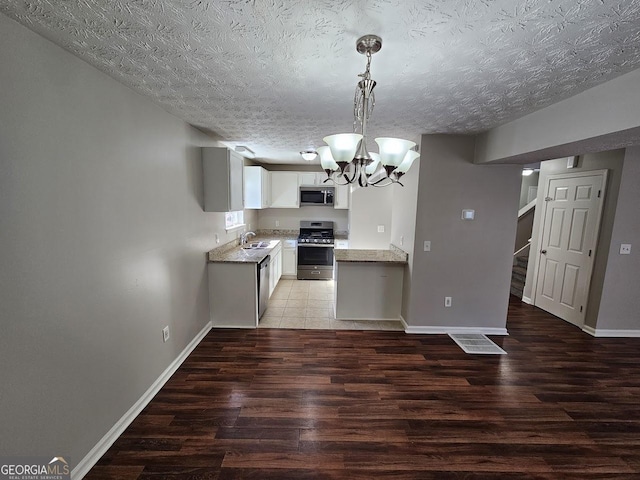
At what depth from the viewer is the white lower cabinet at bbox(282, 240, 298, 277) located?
220 inches

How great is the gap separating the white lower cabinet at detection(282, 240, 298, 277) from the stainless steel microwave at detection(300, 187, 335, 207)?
2.99 feet

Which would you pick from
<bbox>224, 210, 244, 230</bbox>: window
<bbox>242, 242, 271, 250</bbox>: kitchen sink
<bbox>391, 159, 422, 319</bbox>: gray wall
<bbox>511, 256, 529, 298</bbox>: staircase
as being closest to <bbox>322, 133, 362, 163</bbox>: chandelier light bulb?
<bbox>391, 159, 422, 319</bbox>: gray wall

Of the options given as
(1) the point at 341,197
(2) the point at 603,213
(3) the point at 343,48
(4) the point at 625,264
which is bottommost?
(4) the point at 625,264

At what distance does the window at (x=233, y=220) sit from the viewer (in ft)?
14.0

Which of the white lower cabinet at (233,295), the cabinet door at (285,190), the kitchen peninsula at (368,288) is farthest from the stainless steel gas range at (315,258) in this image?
the white lower cabinet at (233,295)

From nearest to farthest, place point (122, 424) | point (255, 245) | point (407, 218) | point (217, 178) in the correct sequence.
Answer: point (122, 424)
point (217, 178)
point (407, 218)
point (255, 245)

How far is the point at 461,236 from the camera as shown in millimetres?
3305

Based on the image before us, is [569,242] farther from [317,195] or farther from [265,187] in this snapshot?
[265,187]

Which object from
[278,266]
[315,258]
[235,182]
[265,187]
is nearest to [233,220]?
[265,187]

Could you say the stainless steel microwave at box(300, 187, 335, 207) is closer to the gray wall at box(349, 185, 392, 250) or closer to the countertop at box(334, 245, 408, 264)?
the gray wall at box(349, 185, 392, 250)

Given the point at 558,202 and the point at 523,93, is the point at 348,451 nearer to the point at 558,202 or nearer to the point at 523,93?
the point at 523,93

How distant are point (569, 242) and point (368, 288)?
9.53ft

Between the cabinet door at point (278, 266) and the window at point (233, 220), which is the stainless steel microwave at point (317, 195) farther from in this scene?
the window at point (233, 220)

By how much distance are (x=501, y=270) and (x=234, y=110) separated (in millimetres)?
3478
